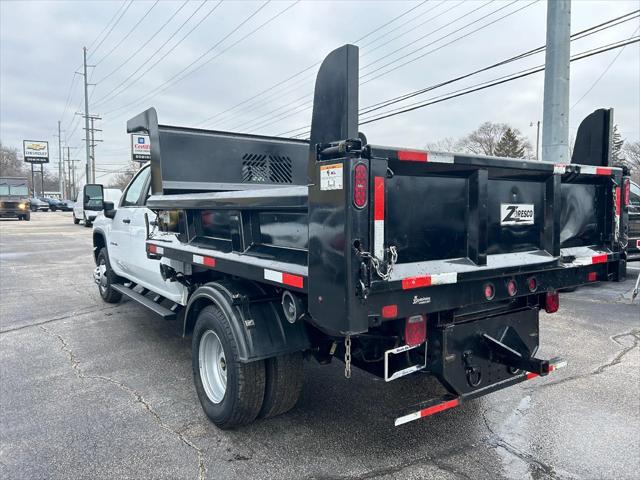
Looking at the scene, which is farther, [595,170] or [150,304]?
[150,304]

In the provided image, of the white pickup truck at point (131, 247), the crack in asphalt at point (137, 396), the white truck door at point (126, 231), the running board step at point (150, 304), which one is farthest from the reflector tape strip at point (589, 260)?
the white truck door at point (126, 231)

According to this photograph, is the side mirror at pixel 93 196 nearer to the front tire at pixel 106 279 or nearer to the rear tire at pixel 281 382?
the front tire at pixel 106 279

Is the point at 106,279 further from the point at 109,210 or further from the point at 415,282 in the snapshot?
the point at 415,282

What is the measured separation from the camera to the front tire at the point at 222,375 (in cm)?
324

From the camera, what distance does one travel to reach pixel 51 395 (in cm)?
416

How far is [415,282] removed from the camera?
252cm

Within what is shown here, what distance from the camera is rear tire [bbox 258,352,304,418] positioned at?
335 centimetres

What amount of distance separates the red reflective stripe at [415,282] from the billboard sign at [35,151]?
94.9 m

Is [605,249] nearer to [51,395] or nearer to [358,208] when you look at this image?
[358,208]

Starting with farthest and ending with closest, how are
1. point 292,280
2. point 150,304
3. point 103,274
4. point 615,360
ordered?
Answer: point 103,274 < point 150,304 < point 615,360 < point 292,280

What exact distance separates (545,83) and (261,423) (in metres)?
8.66

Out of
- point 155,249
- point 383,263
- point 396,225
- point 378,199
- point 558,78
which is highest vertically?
point 558,78

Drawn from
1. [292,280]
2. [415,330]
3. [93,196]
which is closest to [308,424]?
[415,330]

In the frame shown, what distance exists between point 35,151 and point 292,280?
313ft
